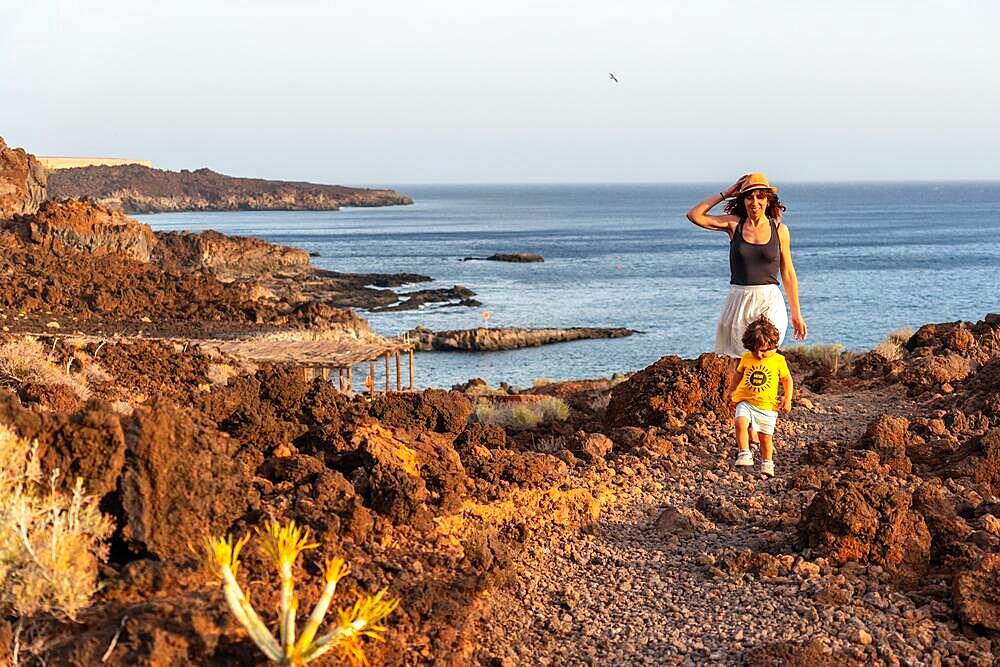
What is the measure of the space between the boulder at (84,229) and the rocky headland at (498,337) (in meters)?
12.4

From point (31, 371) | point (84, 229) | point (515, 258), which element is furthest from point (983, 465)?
point (515, 258)

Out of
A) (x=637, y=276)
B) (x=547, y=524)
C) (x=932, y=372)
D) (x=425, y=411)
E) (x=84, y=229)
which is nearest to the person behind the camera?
(x=547, y=524)

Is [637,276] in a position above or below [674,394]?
below

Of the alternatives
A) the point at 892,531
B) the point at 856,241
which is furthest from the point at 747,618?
the point at 856,241

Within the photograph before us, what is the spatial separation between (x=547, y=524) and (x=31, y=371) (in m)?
6.74

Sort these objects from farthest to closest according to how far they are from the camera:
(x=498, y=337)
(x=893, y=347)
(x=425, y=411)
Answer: (x=498, y=337) → (x=893, y=347) → (x=425, y=411)

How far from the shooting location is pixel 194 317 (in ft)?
104

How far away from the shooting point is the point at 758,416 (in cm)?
731

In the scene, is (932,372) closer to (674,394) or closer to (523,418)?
(674,394)

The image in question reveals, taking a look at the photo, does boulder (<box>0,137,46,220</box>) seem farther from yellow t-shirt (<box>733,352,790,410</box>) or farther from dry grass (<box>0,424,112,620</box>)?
dry grass (<box>0,424,112,620</box>)

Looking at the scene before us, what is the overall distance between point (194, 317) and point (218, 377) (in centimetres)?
1711

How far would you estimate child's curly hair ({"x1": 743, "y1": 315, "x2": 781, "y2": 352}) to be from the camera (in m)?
7.01

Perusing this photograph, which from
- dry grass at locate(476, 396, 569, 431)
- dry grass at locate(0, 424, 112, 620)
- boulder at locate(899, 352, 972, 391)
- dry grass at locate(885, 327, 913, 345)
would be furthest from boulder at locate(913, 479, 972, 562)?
dry grass at locate(885, 327, 913, 345)

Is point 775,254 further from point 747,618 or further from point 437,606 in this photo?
point 437,606
